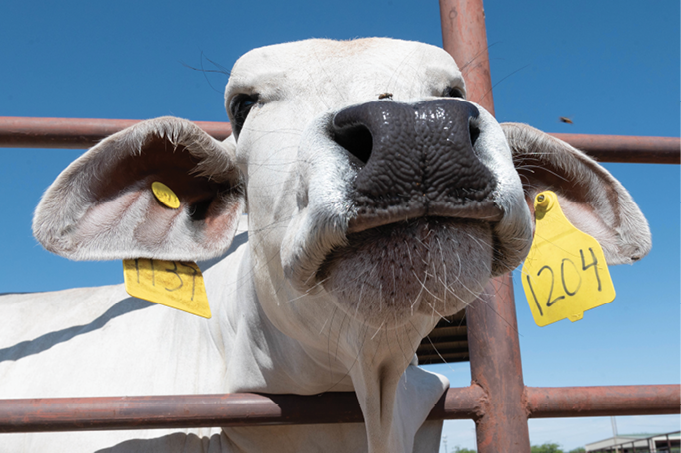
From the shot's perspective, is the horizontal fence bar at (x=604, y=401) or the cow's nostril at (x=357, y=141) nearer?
the cow's nostril at (x=357, y=141)

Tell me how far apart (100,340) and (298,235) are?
162 cm

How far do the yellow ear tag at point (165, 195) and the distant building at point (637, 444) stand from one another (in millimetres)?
40257

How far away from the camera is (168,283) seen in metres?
2.23

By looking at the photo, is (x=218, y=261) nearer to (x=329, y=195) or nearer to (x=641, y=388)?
(x=329, y=195)

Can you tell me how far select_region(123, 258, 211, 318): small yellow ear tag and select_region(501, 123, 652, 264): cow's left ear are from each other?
1374 millimetres

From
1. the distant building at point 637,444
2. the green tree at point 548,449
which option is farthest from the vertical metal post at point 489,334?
the green tree at point 548,449

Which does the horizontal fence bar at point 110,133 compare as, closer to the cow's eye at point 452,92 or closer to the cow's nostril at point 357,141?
the cow's eye at point 452,92

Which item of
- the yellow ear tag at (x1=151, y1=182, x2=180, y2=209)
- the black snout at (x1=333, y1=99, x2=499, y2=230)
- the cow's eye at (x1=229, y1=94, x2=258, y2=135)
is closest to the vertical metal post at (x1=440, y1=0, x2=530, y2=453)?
the black snout at (x1=333, y1=99, x2=499, y2=230)

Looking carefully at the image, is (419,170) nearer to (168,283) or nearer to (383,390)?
(383,390)

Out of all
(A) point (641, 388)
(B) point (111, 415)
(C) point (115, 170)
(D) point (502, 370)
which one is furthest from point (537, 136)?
(B) point (111, 415)

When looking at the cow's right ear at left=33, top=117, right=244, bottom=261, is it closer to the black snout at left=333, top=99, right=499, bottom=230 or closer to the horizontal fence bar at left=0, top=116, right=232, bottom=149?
the horizontal fence bar at left=0, top=116, right=232, bottom=149

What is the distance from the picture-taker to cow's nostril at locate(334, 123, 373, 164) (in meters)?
1.28

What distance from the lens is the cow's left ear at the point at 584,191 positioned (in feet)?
7.16

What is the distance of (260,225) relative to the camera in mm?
1900
